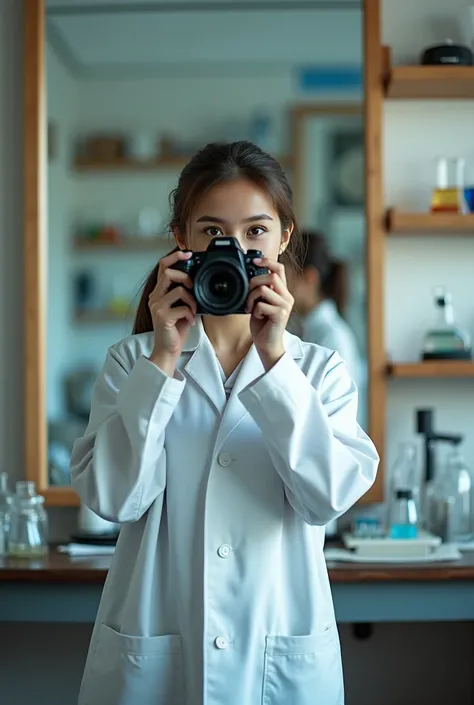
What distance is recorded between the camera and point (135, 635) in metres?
1.36

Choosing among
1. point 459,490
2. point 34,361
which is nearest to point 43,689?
point 34,361

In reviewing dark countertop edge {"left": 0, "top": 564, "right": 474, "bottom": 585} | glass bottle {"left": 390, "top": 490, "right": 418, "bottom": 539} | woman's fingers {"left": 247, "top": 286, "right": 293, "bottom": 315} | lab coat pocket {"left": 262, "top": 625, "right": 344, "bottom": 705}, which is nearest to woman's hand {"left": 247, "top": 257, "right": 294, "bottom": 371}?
woman's fingers {"left": 247, "top": 286, "right": 293, "bottom": 315}

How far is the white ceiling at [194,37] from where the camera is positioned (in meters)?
2.38

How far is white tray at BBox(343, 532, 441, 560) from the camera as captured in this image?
79.3 inches

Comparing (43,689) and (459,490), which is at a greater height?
(459,490)

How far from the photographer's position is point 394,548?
2021 millimetres

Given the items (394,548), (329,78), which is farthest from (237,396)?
(329,78)

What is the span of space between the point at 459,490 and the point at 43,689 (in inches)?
43.5

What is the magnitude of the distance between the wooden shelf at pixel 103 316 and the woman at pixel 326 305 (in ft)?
1.43

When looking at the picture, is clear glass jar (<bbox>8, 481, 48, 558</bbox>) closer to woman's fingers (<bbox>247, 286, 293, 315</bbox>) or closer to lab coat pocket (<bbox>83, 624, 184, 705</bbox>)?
lab coat pocket (<bbox>83, 624, 184, 705</bbox>)

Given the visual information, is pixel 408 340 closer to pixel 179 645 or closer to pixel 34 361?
pixel 34 361

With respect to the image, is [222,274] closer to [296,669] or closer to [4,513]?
[296,669]

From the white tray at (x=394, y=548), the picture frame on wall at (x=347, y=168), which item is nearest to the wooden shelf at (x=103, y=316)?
the picture frame on wall at (x=347, y=168)

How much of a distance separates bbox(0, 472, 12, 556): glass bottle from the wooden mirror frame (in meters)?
0.12
